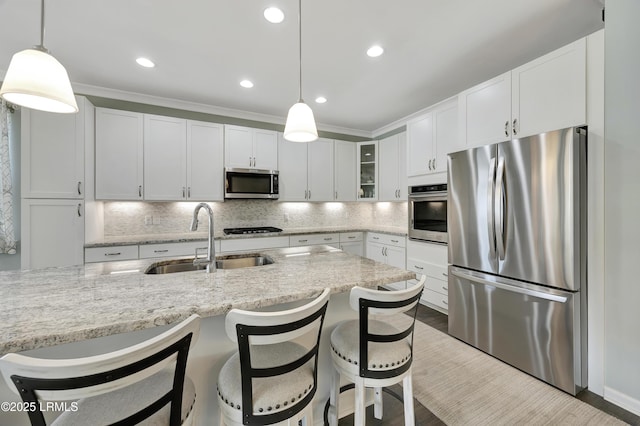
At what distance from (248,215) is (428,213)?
2699mm

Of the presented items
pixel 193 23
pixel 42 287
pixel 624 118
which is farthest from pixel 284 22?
pixel 624 118

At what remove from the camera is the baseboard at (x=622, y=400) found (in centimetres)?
165

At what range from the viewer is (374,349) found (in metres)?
1.21

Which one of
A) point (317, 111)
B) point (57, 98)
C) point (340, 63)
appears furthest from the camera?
point (317, 111)

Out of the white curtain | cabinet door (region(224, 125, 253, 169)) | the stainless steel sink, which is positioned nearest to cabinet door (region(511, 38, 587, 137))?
the stainless steel sink

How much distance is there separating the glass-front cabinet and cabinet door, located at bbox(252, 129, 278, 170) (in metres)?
1.63

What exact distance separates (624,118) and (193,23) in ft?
10.4

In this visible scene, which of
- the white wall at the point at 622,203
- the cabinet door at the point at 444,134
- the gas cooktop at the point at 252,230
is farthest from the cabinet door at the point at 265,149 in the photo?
the white wall at the point at 622,203

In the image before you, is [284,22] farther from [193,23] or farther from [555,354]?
[555,354]

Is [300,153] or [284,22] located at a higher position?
[284,22]

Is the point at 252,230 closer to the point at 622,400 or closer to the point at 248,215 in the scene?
the point at 248,215

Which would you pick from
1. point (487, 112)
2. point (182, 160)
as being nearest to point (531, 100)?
point (487, 112)

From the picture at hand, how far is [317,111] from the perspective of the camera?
3.88 m

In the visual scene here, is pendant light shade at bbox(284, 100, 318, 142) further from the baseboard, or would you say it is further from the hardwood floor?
the baseboard
